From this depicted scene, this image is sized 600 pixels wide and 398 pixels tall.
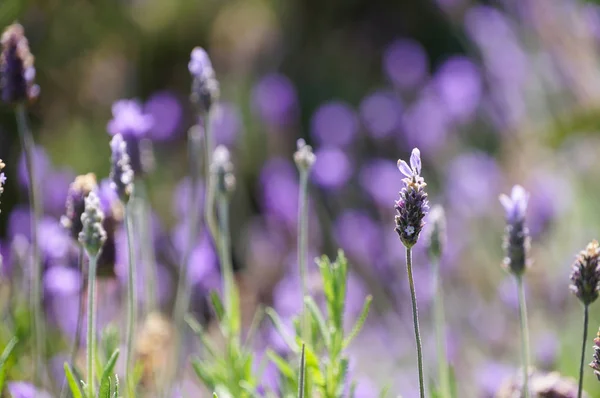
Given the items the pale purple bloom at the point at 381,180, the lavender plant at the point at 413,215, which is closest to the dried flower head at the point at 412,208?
the lavender plant at the point at 413,215

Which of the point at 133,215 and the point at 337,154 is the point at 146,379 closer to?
the point at 133,215

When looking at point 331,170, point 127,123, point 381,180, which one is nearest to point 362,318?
point 127,123

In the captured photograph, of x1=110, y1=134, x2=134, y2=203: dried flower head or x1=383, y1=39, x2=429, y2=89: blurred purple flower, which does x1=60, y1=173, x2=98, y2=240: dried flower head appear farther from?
x1=383, y1=39, x2=429, y2=89: blurred purple flower

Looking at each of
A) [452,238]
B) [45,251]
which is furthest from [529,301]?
[45,251]

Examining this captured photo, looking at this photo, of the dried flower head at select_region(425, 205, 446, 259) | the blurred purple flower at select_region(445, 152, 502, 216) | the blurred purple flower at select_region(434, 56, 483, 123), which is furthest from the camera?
the blurred purple flower at select_region(434, 56, 483, 123)

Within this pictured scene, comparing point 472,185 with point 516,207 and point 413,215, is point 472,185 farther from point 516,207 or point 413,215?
point 413,215

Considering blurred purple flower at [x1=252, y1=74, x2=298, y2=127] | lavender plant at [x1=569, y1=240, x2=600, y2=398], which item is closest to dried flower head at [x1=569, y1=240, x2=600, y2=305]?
A: lavender plant at [x1=569, y1=240, x2=600, y2=398]

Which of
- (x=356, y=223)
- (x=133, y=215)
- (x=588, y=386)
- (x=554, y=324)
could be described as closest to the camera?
(x=133, y=215)
